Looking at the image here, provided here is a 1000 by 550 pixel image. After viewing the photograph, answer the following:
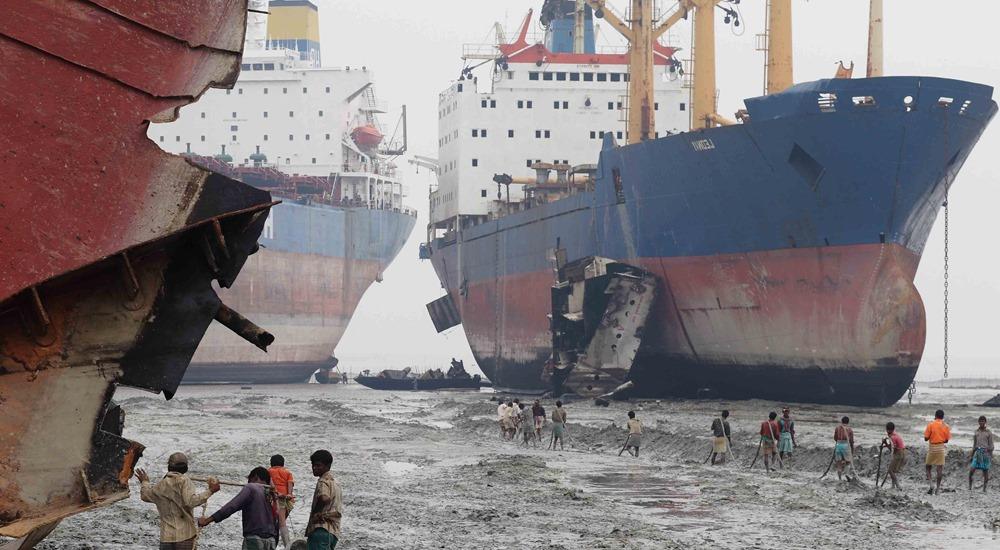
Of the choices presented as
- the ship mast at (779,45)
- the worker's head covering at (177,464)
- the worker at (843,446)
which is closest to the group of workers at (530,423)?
the worker at (843,446)

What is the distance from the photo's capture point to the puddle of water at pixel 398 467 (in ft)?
58.3

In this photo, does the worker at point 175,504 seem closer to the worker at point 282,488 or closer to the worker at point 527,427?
the worker at point 282,488

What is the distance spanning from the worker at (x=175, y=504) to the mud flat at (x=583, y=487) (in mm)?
2856

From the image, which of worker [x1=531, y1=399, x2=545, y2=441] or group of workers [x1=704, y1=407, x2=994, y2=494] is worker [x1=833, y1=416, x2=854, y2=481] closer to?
group of workers [x1=704, y1=407, x2=994, y2=494]

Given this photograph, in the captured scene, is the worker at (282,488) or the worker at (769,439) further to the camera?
the worker at (769,439)

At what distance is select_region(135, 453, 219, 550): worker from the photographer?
751cm

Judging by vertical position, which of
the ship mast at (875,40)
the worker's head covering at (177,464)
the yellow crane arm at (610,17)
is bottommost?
the worker's head covering at (177,464)

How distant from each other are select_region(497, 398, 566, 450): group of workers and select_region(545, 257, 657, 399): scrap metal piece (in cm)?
567

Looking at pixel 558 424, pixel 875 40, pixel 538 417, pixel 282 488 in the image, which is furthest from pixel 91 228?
pixel 875 40

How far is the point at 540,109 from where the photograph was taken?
47.8 metres

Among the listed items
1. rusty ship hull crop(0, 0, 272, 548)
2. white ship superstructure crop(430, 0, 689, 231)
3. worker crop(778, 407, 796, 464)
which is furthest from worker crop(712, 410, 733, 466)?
white ship superstructure crop(430, 0, 689, 231)

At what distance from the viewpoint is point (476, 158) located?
160 ft

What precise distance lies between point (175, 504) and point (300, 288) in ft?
154

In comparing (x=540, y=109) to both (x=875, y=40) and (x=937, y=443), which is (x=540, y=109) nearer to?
(x=875, y=40)
